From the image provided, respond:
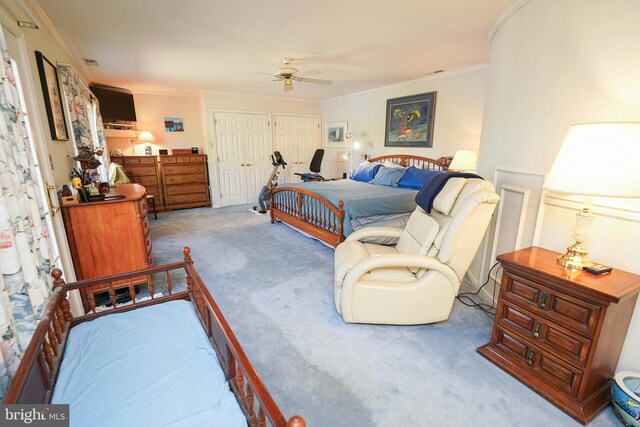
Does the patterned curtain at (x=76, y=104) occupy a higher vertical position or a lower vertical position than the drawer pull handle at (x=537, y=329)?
higher

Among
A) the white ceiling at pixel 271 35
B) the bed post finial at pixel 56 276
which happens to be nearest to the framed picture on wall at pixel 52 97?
the white ceiling at pixel 271 35

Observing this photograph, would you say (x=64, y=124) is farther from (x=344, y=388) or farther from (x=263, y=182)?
(x=263, y=182)

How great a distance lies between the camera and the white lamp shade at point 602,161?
1202mm

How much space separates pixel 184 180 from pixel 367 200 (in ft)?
13.6

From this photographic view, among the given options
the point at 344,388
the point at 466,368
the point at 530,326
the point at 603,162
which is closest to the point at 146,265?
the point at 344,388

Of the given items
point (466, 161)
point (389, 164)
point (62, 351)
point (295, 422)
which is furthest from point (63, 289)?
point (389, 164)

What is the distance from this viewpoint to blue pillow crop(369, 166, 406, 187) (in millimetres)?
4445

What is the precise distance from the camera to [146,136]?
5.64 m

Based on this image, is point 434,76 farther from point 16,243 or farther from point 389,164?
point 16,243

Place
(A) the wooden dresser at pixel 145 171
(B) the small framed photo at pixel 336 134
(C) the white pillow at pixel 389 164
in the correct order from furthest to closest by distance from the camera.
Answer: (B) the small framed photo at pixel 336 134 → (A) the wooden dresser at pixel 145 171 → (C) the white pillow at pixel 389 164

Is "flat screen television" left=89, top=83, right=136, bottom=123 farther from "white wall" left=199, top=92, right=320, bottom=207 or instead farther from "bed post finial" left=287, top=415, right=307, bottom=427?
"bed post finial" left=287, top=415, right=307, bottom=427

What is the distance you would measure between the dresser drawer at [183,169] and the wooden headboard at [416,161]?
355 centimetres

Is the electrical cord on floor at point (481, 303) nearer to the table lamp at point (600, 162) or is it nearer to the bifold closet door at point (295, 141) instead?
the table lamp at point (600, 162)

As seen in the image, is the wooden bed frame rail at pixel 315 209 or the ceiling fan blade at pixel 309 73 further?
the ceiling fan blade at pixel 309 73
